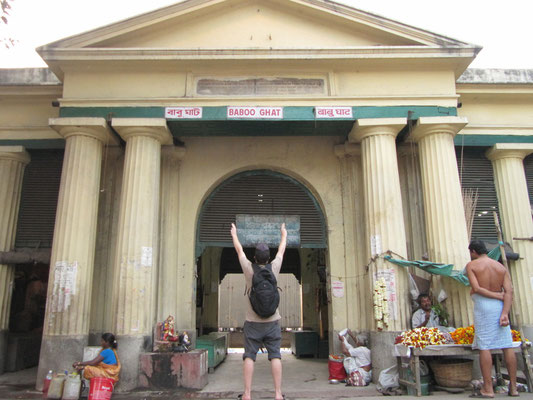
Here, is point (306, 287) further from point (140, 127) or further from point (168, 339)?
point (140, 127)

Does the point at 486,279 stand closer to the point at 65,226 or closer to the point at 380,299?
the point at 380,299

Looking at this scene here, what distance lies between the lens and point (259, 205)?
11.1 metres

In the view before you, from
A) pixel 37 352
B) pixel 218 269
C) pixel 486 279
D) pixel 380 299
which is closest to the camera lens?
pixel 486 279

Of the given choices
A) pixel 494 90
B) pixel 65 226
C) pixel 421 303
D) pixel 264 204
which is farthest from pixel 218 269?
pixel 494 90

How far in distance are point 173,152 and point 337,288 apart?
5.09m

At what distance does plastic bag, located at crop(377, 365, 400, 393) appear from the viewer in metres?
7.74

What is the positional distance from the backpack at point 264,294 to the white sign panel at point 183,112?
502 centimetres

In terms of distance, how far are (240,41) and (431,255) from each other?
20.7ft

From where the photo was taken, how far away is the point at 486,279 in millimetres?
6340

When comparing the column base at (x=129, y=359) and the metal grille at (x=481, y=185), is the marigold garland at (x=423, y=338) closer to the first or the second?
the metal grille at (x=481, y=185)

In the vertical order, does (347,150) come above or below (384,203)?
above

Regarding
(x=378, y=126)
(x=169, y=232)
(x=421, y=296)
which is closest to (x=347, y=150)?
(x=378, y=126)

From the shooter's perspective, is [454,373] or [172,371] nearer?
[454,373]

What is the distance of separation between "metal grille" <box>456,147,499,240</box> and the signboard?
14.3ft
